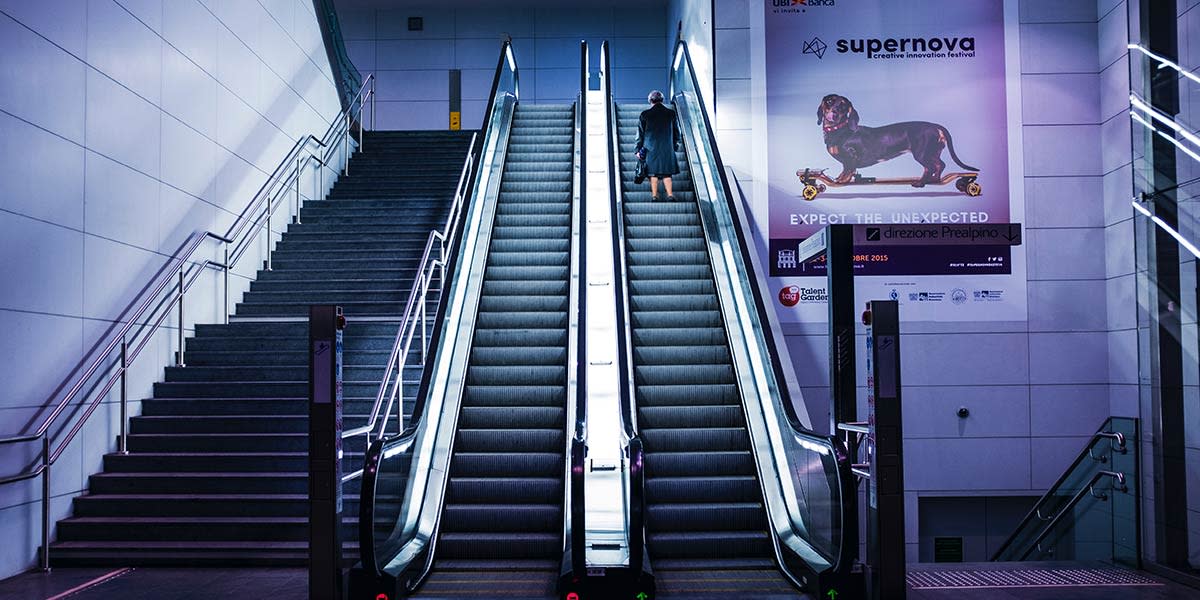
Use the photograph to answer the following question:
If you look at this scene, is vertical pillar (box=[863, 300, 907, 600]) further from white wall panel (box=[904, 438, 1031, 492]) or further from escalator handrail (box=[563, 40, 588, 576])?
white wall panel (box=[904, 438, 1031, 492])

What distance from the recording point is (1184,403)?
6.13 meters

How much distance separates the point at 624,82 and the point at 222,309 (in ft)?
33.5

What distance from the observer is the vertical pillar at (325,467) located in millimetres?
4629

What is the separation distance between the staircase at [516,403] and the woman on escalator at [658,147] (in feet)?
3.08

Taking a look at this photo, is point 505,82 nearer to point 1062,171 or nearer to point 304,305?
point 304,305

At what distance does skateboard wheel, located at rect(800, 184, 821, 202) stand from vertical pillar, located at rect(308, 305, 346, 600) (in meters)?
5.89

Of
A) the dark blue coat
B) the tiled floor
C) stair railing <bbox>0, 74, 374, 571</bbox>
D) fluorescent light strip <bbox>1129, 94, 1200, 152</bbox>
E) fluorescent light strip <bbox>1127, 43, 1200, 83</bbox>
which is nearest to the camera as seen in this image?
the tiled floor

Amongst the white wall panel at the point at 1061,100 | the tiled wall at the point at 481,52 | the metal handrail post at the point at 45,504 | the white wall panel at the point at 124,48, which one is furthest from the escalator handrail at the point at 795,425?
the tiled wall at the point at 481,52

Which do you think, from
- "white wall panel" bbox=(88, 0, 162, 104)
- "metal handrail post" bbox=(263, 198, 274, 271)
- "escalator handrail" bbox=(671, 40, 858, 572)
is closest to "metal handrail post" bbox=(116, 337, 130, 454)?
"white wall panel" bbox=(88, 0, 162, 104)

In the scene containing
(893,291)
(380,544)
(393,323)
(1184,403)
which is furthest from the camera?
(893,291)

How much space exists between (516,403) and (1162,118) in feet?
16.9

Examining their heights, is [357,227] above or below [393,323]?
above

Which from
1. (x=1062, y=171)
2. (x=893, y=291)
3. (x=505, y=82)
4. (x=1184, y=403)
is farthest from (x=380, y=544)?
(x=505, y=82)

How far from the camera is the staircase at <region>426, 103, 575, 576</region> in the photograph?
5777mm
